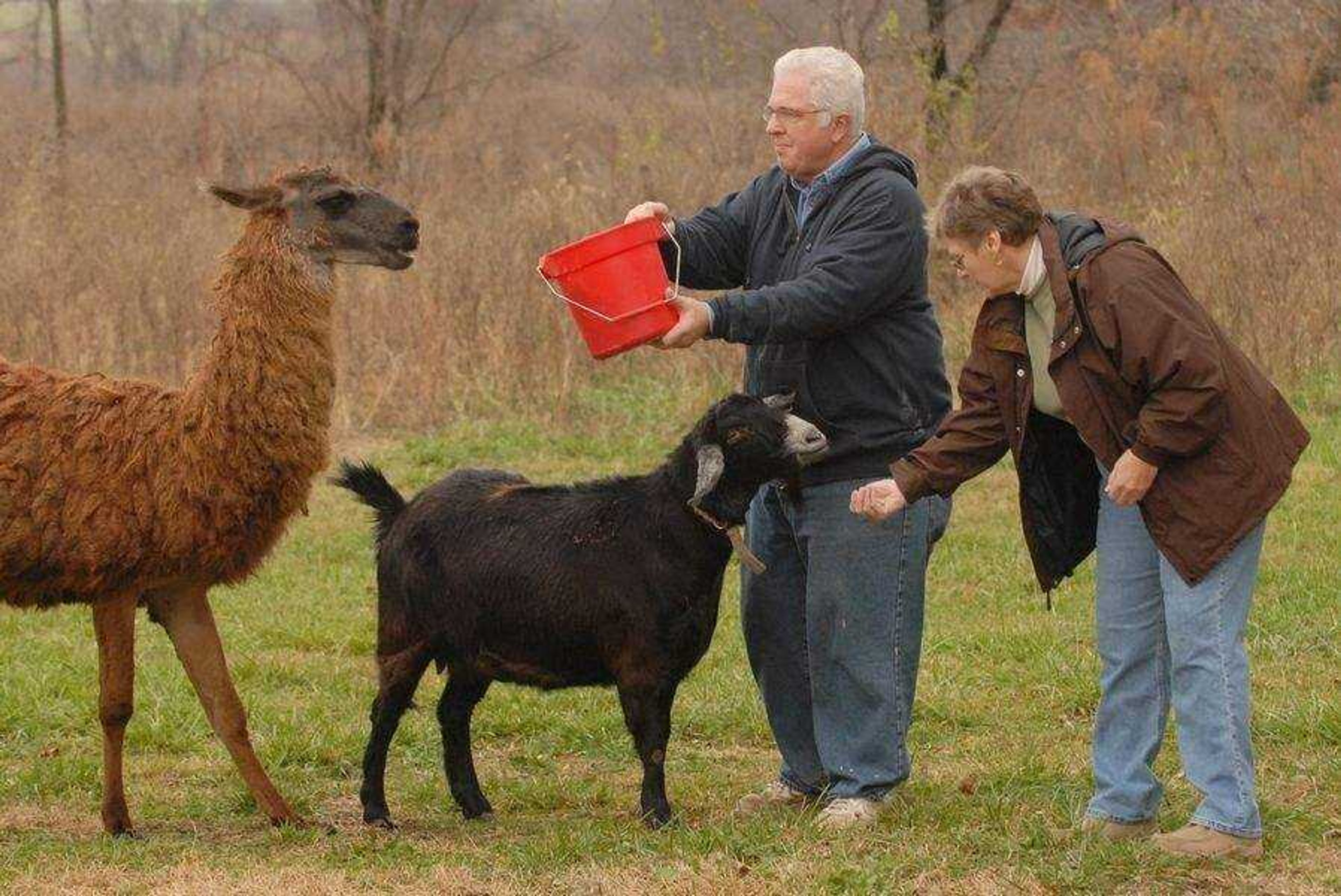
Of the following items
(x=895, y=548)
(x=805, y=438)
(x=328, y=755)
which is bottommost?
(x=328, y=755)

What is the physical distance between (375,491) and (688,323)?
62.6 inches

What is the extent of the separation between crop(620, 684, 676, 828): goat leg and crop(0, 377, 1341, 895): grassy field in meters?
0.09

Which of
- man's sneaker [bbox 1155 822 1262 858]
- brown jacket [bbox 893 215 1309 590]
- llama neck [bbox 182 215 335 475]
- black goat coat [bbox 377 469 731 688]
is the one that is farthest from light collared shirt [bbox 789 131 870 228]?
man's sneaker [bbox 1155 822 1262 858]

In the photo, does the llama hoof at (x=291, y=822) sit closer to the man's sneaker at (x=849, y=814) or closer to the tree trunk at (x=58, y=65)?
the man's sneaker at (x=849, y=814)

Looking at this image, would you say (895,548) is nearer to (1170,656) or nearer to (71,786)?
(1170,656)

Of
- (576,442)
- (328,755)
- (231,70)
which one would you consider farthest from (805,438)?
(231,70)

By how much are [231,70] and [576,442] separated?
17930 millimetres

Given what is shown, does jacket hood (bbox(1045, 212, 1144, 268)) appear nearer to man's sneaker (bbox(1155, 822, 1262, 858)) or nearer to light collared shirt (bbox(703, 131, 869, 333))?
light collared shirt (bbox(703, 131, 869, 333))

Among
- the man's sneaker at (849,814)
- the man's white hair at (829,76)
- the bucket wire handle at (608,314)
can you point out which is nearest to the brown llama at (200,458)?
the bucket wire handle at (608,314)

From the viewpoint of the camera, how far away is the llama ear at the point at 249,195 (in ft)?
21.6

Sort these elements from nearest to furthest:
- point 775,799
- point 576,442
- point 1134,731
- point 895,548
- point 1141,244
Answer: point 1141,244
point 1134,731
point 895,548
point 775,799
point 576,442

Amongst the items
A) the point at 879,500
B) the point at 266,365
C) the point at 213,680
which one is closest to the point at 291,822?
the point at 213,680

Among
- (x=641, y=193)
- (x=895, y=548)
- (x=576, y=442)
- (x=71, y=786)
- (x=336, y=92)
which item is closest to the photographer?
(x=895, y=548)

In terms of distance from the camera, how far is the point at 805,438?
6.11 meters
